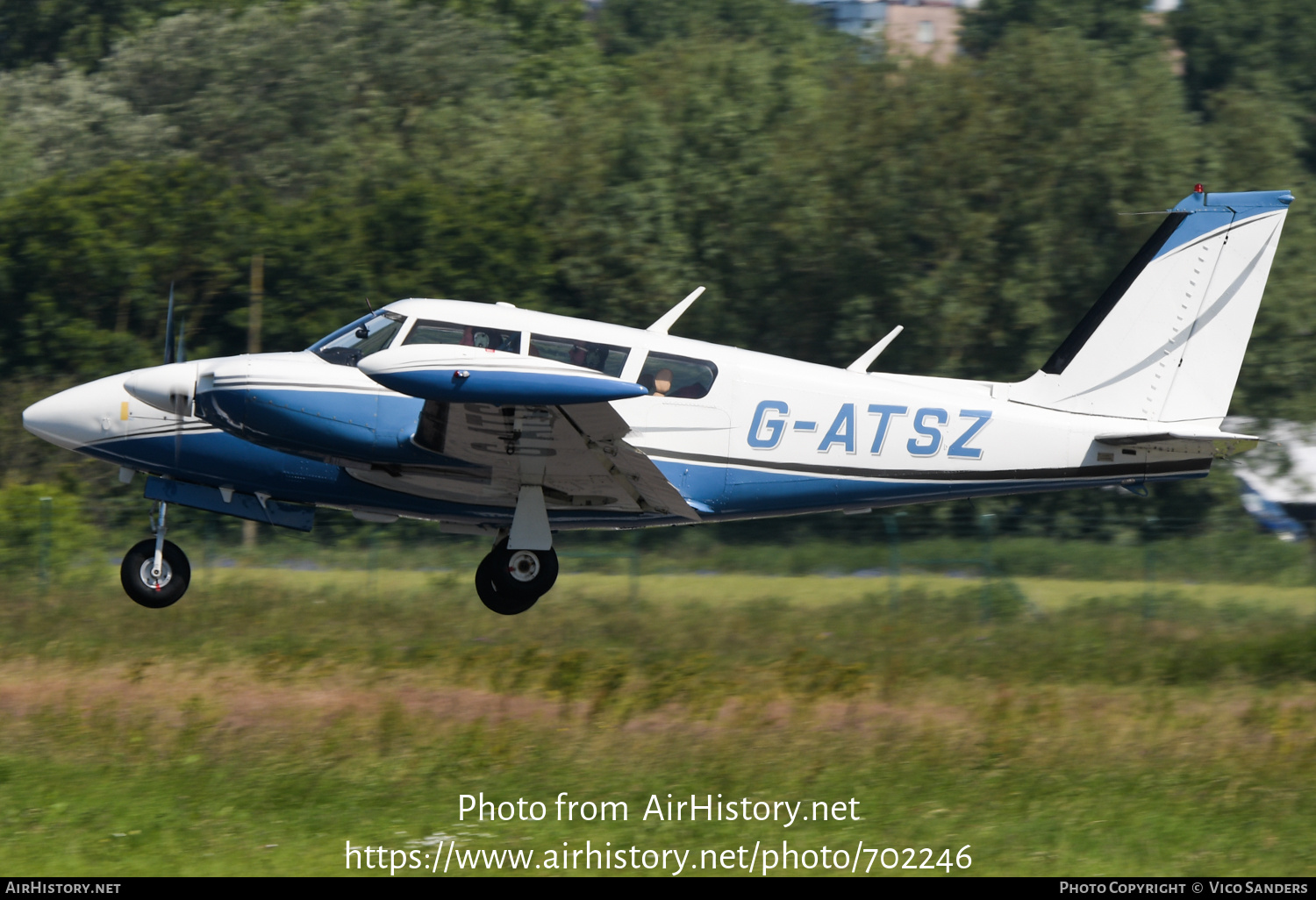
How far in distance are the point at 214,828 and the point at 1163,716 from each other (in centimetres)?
781

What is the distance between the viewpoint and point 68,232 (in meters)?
24.6

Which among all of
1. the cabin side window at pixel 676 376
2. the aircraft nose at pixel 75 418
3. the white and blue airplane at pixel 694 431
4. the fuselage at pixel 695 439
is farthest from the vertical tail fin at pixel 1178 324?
the aircraft nose at pixel 75 418

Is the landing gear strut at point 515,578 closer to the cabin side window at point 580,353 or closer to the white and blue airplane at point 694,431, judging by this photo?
the white and blue airplane at point 694,431

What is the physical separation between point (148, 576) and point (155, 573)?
0.06m

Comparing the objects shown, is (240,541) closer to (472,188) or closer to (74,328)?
(74,328)

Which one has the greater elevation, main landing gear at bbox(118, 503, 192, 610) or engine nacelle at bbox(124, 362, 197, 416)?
engine nacelle at bbox(124, 362, 197, 416)

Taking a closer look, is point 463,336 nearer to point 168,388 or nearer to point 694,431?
point 694,431

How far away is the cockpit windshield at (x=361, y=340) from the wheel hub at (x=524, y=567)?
225 cm

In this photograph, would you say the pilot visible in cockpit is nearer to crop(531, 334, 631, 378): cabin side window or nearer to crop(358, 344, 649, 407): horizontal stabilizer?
crop(531, 334, 631, 378): cabin side window

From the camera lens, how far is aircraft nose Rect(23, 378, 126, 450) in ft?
38.3

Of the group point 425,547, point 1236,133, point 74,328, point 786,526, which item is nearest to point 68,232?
point 74,328

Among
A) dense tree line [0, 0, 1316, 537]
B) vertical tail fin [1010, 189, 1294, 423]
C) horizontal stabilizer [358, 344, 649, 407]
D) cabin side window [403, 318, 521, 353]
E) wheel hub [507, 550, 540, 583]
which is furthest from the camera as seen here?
dense tree line [0, 0, 1316, 537]

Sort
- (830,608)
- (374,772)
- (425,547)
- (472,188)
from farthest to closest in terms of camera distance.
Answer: (472,188) → (425,547) → (830,608) → (374,772)

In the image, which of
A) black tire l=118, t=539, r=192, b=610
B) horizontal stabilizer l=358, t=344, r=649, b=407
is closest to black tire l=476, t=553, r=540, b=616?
black tire l=118, t=539, r=192, b=610
